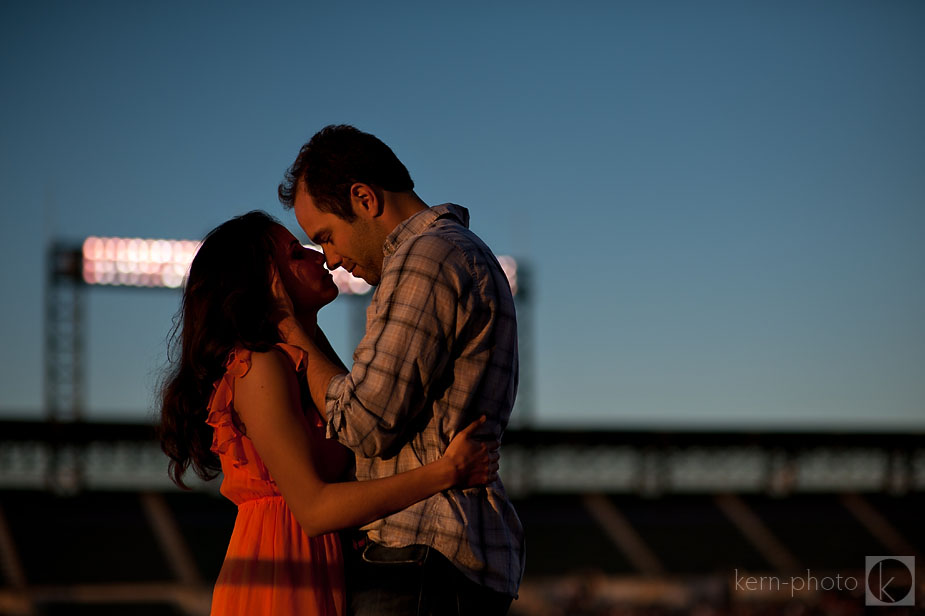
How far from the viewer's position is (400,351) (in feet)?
6.88

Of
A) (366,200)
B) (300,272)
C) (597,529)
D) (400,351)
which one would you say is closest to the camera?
(400,351)

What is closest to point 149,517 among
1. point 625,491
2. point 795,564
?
point 625,491

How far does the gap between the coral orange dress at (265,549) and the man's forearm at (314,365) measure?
0.09 ft

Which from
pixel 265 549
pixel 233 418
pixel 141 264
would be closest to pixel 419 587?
pixel 265 549

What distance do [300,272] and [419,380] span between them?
0.63 metres

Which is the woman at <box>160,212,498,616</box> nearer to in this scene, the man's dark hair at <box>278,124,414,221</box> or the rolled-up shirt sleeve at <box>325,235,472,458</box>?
the rolled-up shirt sleeve at <box>325,235,472,458</box>

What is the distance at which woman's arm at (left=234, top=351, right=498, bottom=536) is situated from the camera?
7.04 ft

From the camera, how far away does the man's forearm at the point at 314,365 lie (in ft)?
7.59

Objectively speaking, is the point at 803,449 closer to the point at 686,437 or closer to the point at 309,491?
the point at 686,437

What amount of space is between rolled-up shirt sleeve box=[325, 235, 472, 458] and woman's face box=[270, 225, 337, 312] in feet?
1.52

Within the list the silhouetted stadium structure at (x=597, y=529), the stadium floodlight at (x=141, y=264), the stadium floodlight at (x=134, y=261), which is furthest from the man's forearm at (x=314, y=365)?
the stadium floodlight at (x=134, y=261)

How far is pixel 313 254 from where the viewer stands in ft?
8.71

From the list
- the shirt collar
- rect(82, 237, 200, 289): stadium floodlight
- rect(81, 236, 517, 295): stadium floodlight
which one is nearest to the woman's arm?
the shirt collar

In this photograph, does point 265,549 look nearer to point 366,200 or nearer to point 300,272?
point 300,272
